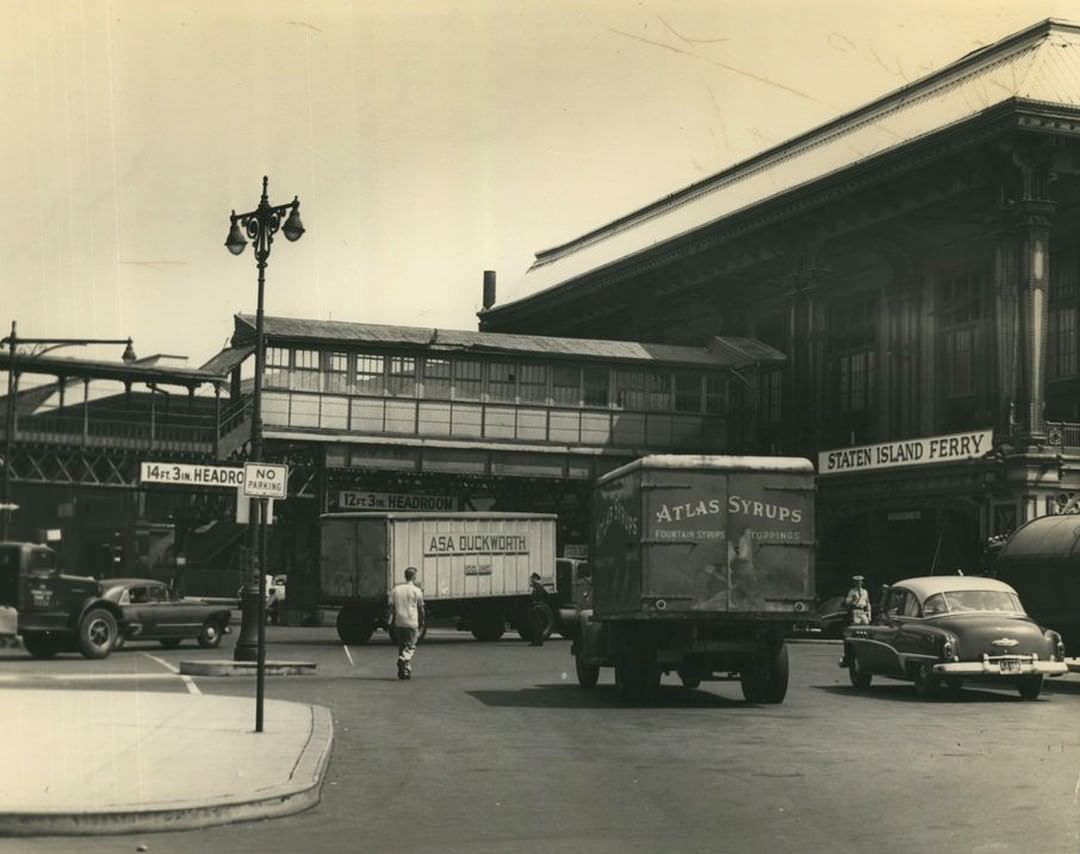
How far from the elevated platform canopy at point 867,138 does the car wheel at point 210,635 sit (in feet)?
79.2

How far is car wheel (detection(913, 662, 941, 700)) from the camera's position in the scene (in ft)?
72.9

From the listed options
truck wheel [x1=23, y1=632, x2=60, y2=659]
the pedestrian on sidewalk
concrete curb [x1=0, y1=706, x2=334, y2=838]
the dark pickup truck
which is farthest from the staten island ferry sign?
concrete curb [x1=0, y1=706, x2=334, y2=838]

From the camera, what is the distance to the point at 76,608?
3178 centimetres

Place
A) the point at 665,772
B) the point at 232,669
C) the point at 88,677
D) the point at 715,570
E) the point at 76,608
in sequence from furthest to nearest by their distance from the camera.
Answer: the point at 76,608 < the point at 232,669 < the point at 88,677 < the point at 715,570 < the point at 665,772

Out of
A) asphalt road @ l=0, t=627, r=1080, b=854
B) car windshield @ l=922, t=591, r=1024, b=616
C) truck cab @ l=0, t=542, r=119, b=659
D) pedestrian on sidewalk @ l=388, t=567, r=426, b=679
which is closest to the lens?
asphalt road @ l=0, t=627, r=1080, b=854

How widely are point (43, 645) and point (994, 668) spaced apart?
19.2m

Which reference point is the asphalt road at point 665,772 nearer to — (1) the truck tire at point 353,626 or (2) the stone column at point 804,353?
(1) the truck tire at point 353,626

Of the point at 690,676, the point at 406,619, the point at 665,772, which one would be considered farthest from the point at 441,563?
the point at 665,772

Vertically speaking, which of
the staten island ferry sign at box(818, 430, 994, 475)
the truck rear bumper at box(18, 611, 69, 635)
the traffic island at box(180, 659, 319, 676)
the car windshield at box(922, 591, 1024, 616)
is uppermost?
the staten island ferry sign at box(818, 430, 994, 475)

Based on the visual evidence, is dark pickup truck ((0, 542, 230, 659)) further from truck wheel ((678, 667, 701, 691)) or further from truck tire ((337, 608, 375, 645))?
truck wheel ((678, 667, 701, 691))

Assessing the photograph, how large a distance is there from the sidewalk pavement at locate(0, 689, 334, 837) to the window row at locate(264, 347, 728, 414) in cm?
3177

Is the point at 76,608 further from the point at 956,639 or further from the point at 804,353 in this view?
the point at 804,353

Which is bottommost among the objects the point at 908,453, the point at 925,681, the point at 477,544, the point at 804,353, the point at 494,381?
the point at 925,681

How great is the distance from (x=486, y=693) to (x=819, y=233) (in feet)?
109
